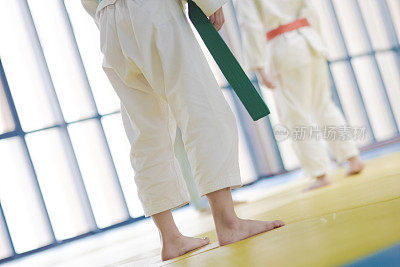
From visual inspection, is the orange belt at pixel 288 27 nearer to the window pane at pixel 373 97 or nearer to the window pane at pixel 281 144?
the window pane at pixel 281 144

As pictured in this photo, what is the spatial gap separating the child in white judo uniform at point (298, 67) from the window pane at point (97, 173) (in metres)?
2.53

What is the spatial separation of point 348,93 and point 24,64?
4.11 meters

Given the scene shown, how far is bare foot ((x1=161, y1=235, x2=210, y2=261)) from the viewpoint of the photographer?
1590mm

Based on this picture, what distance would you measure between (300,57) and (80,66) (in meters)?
2.89

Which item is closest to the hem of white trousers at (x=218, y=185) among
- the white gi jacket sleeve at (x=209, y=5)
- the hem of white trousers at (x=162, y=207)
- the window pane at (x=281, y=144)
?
the hem of white trousers at (x=162, y=207)

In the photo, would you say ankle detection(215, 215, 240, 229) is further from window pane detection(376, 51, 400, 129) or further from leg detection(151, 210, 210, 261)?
window pane detection(376, 51, 400, 129)

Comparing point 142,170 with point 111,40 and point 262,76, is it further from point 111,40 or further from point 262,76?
point 262,76

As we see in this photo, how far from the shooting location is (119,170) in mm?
4992

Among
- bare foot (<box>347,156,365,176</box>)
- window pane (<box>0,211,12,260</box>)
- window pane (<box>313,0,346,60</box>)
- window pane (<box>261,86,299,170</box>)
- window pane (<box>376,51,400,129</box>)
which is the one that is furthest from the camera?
window pane (<box>376,51,400,129</box>)

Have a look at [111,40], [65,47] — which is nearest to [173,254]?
[111,40]

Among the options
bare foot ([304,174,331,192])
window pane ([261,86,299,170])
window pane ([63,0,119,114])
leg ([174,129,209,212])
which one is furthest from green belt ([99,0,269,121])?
window pane ([261,86,299,170])

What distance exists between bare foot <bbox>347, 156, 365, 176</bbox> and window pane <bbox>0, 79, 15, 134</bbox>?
3.27 metres

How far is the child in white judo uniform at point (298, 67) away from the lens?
2.74 m

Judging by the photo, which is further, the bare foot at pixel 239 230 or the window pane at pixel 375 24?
the window pane at pixel 375 24
